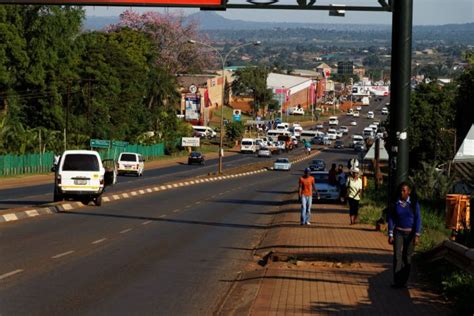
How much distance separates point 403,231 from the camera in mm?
16062

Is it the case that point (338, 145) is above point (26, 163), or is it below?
below

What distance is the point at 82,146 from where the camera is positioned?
87.2 m

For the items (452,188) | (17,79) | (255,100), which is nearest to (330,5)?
(452,188)

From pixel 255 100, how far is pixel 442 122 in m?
120

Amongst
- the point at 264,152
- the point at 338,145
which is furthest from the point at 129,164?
the point at 338,145

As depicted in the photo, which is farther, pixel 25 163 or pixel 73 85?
pixel 73 85

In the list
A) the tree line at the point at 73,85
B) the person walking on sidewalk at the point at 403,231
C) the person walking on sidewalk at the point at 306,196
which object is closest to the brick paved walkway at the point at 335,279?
the person walking on sidewalk at the point at 403,231

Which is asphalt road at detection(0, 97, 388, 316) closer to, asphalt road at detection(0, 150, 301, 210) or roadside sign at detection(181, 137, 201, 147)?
asphalt road at detection(0, 150, 301, 210)

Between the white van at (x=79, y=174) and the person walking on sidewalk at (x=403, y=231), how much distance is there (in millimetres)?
21646

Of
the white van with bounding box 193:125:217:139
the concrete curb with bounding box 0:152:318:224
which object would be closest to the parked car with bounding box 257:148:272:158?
the white van with bounding box 193:125:217:139

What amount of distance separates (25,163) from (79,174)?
4046 cm

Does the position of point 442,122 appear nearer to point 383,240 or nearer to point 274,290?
point 383,240

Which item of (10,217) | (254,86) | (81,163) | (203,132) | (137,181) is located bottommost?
(137,181)

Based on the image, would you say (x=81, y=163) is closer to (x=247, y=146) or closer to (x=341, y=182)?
(x=341, y=182)
